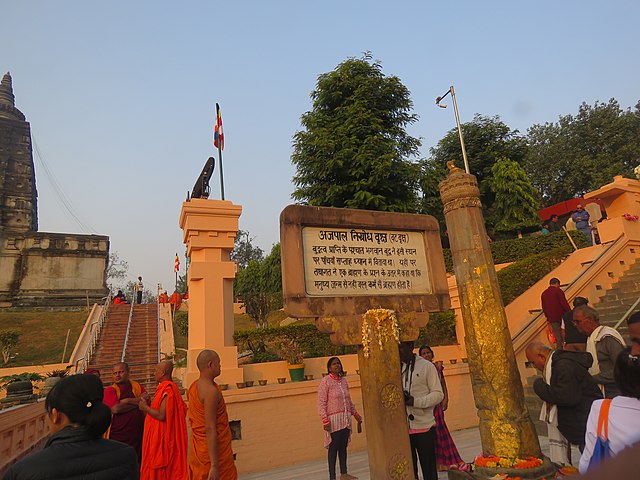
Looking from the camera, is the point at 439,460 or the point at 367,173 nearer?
the point at 439,460

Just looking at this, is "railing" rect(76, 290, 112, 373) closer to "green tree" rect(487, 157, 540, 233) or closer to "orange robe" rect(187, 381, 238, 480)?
"orange robe" rect(187, 381, 238, 480)

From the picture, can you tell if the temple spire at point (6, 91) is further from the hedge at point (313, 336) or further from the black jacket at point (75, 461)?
the black jacket at point (75, 461)

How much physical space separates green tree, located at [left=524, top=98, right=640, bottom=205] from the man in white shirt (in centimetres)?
2886

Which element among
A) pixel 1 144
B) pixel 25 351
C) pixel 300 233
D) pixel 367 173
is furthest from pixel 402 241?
pixel 1 144

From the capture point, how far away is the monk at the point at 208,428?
3.60 metres

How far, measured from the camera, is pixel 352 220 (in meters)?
4.10

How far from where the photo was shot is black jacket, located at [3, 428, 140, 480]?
1.64m

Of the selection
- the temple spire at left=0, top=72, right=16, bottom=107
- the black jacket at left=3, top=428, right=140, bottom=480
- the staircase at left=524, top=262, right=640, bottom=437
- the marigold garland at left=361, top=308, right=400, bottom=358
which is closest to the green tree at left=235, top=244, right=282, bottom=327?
the staircase at left=524, top=262, right=640, bottom=437

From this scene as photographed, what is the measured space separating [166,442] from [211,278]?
3.48m

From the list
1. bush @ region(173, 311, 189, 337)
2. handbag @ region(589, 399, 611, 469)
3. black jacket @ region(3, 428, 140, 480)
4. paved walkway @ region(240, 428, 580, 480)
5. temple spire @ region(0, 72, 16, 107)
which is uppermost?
temple spire @ region(0, 72, 16, 107)

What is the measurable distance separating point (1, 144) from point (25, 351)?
80.7ft

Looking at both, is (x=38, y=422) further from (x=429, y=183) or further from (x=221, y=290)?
(x=429, y=183)

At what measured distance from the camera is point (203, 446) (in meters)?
3.67

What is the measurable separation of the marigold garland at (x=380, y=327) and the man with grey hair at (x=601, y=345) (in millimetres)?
1931
